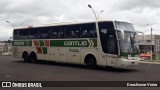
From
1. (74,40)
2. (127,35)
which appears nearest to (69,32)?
(74,40)

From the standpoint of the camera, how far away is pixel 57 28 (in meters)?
24.2

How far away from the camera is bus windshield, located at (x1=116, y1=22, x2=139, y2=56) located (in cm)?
1933

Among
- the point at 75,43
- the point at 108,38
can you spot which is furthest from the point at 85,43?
the point at 108,38

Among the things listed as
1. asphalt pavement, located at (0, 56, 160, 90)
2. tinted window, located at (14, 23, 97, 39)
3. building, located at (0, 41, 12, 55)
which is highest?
tinted window, located at (14, 23, 97, 39)

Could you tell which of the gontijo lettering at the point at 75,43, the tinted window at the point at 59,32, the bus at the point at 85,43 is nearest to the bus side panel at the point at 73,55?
the bus at the point at 85,43

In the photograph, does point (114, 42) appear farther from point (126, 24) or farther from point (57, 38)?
point (57, 38)

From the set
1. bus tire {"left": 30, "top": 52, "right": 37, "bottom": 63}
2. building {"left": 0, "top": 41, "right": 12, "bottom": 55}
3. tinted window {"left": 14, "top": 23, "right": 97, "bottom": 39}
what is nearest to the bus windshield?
tinted window {"left": 14, "top": 23, "right": 97, "bottom": 39}

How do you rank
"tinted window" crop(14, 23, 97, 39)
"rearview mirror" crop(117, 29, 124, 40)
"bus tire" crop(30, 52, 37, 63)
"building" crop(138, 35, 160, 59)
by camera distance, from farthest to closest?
"building" crop(138, 35, 160, 59) → "bus tire" crop(30, 52, 37, 63) → "tinted window" crop(14, 23, 97, 39) → "rearview mirror" crop(117, 29, 124, 40)

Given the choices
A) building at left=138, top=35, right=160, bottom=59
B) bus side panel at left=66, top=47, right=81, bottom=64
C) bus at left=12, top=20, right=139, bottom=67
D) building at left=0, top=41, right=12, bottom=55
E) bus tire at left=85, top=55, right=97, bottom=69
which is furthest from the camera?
building at left=0, top=41, right=12, bottom=55

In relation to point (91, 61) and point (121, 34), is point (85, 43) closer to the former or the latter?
point (91, 61)

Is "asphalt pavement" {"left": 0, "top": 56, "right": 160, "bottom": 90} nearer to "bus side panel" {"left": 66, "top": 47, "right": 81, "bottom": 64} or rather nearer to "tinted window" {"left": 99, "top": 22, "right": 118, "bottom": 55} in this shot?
"tinted window" {"left": 99, "top": 22, "right": 118, "bottom": 55}

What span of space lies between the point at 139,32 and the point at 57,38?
266 inches

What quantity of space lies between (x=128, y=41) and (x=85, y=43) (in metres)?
3.35

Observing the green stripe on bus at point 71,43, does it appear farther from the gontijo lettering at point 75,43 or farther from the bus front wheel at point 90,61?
the bus front wheel at point 90,61
